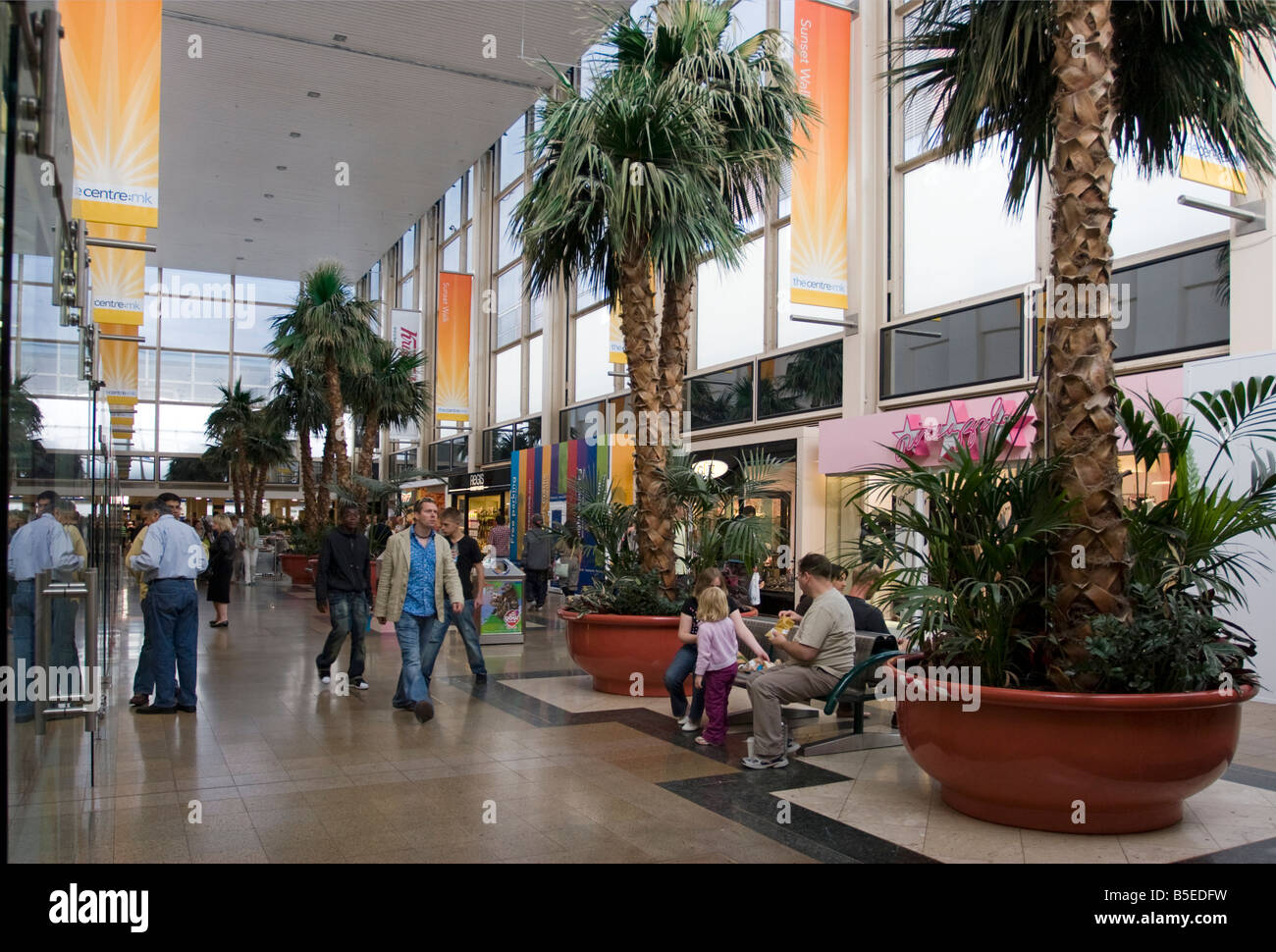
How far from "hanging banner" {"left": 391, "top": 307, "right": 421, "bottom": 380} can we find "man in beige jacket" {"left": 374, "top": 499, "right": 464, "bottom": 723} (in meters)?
19.2

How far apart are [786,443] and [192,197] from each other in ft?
92.5

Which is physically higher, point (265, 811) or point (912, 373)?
point (912, 373)

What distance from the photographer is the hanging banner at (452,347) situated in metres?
26.8

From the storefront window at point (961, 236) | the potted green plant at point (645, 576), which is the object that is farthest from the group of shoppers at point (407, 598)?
the storefront window at point (961, 236)

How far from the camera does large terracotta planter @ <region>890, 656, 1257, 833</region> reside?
15.1 ft

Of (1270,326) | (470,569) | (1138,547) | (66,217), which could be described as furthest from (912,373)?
(66,217)

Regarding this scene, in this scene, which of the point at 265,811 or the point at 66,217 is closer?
the point at 66,217

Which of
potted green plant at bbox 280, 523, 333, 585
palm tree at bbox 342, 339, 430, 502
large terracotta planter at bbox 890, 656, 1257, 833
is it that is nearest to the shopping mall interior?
large terracotta planter at bbox 890, 656, 1257, 833

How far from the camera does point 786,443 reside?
645 inches

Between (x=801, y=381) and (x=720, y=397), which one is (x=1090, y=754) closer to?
(x=801, y=381)

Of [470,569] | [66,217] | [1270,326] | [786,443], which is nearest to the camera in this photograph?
[66,217]

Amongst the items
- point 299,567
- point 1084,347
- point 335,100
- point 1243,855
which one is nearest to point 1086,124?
point 1084,347
